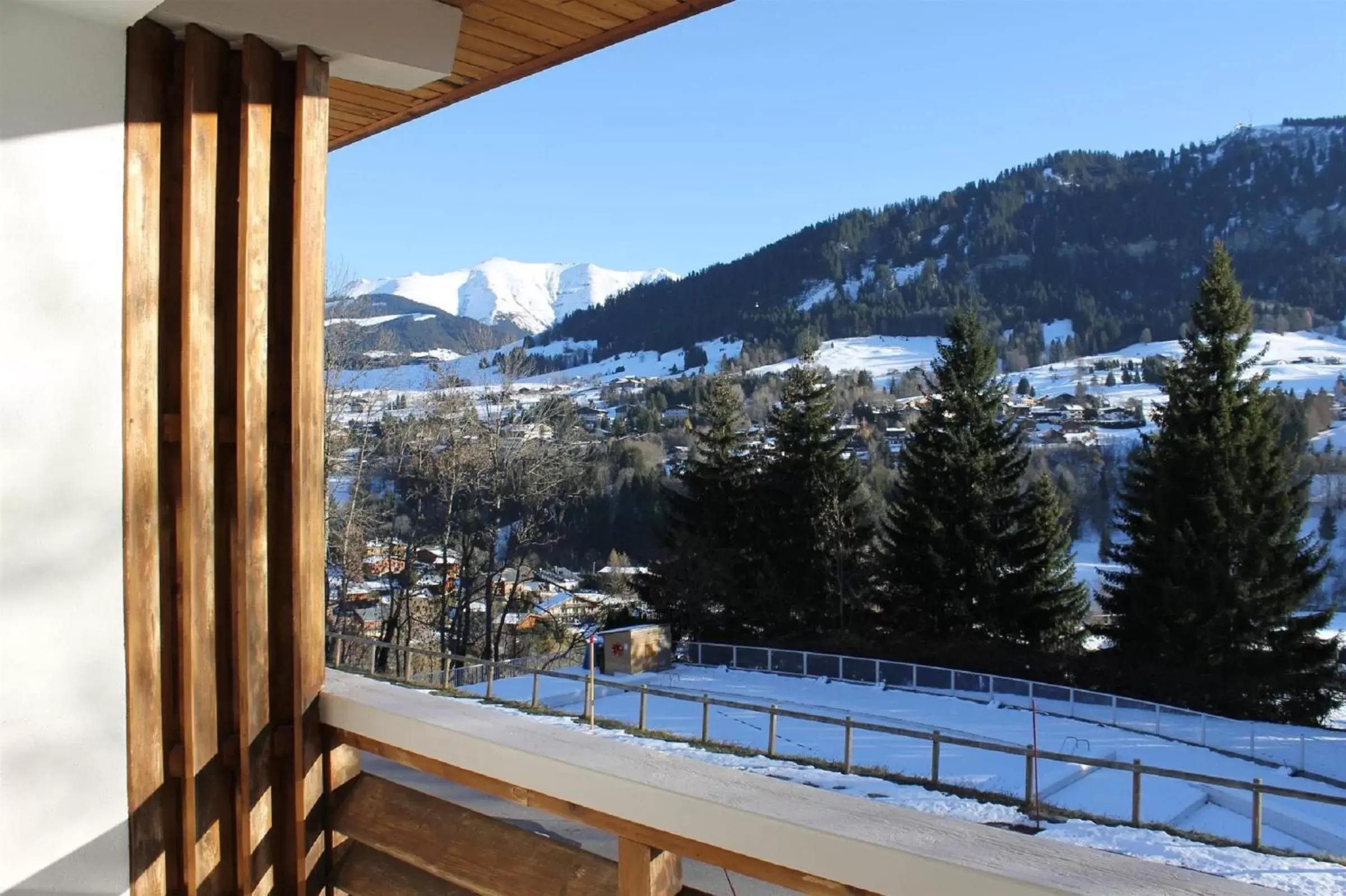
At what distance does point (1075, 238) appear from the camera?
385 ft

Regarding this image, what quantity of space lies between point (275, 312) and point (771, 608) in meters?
21.7

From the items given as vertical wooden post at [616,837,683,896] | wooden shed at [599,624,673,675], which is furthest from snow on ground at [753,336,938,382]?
vertical wooden post at [616,837,683,896]

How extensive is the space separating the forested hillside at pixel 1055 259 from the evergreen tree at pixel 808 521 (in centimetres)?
6543

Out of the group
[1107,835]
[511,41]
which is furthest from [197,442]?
[1107,835]

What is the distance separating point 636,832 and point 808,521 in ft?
72.9

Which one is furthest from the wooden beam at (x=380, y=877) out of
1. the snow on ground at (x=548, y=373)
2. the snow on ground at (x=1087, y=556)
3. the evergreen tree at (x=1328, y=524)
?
the evergreen tree at (x=1328, y=524)

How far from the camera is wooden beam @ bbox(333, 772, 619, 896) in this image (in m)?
1.61

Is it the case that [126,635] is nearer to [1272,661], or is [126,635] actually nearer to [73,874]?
[73,874]

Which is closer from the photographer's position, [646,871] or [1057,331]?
[646,871]

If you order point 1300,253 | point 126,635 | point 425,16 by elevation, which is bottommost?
point 126,635

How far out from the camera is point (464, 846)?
1.77 metres

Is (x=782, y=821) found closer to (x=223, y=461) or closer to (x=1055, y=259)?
(x=223, y=461)

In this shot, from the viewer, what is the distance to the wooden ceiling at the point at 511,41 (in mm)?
2162

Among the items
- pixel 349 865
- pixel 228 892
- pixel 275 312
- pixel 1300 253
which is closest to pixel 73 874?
pixel 228 892
